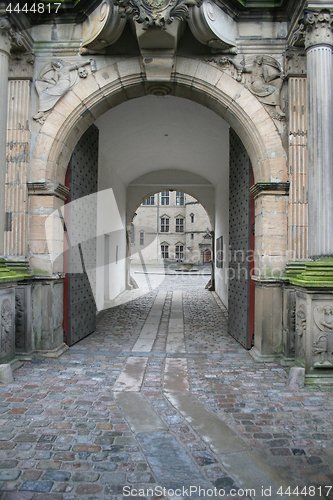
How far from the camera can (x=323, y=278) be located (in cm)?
389

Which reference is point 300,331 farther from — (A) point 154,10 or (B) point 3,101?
(B) point 3,101

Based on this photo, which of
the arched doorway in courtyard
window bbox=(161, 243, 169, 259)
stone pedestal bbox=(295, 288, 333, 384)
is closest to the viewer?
stone pedestal bbox=(295, 288, 333, 384)

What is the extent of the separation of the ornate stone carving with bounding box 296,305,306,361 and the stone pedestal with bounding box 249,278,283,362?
25.1 inches

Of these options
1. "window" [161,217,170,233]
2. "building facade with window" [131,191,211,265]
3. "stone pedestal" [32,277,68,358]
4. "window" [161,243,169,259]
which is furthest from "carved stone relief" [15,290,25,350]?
"window" [161,217,170,233]

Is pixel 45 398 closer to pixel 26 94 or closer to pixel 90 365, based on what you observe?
pixel 90 365

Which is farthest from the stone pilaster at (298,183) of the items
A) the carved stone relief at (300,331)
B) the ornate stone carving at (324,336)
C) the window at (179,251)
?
the window at (179,251)

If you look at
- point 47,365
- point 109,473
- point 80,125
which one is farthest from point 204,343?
point 80,125

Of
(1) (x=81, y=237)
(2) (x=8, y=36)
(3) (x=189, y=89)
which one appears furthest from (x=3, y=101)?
(3) (x=189, y=89)

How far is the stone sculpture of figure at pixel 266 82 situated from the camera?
16.3 feet

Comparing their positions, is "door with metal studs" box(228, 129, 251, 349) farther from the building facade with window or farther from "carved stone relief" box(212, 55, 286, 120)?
the building facade with window

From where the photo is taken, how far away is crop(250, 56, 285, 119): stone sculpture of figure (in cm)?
498

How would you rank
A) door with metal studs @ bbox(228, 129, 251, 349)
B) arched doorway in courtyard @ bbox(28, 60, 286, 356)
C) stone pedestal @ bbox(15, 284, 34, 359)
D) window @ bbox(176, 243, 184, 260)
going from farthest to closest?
window @ bbox(176, 243, 184, 260), door with metal studs @ bbox(228, 129, 251, 349), arched doorway in courtyard @ bbox(28, 60, 286, 356), stone pedestal @ bbox(15, 284, 34, 359)

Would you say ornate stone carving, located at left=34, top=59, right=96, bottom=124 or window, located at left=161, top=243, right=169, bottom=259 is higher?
ornate stone carving, located at left=34, top=59, right=96, bottom=124

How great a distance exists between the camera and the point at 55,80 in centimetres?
506
